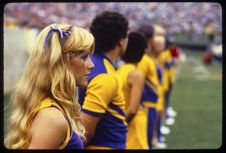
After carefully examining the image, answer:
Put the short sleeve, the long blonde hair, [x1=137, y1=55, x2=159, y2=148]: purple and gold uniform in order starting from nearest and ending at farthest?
the long blonde hair → the short sleeve → [x1=137, y1=55, x2=159, y2=148]: purple and gold uniform

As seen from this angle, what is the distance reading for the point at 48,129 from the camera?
66.4 inches

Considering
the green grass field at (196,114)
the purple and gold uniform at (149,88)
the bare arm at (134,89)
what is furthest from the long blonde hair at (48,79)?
the purple and gold uniform at (149,88)

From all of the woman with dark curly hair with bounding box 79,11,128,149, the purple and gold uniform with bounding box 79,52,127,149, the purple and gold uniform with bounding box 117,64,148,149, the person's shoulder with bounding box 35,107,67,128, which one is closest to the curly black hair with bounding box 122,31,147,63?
the purple and gold uniform with bounding box 117,64,148,149

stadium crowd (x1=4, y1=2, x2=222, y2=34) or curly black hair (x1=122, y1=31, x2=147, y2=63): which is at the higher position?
curly black hair (x1=122, y1=31, x2=147, y2=63)

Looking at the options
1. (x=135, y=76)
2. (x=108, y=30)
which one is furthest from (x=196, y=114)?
(x=108, y=30)

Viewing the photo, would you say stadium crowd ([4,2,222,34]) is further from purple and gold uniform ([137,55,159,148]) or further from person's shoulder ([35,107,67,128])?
person's shoulder ([35,107,67,128])

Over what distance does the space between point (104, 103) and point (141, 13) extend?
63.3ft

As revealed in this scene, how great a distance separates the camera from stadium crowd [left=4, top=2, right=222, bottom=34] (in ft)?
50.7

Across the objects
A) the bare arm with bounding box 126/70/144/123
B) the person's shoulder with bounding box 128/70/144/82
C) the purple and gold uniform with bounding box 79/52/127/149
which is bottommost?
the bare arm with bounding box 126/70/144/123

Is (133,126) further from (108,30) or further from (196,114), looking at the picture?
(196,114)

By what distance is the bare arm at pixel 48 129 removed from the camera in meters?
1.69

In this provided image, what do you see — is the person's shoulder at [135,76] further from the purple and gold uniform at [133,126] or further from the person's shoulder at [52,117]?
the person's shoulder at [52,117]

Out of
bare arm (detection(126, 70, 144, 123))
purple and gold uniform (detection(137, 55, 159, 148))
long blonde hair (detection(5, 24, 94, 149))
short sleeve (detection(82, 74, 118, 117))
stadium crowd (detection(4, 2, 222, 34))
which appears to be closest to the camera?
long blonde hair (detection(5, 24, 94, 149))

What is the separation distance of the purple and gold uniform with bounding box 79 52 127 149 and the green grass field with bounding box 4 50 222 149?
1.45m
